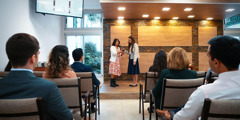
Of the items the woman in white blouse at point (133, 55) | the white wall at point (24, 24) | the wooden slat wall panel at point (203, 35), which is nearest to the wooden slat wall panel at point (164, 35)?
the wooden slat wall panel at point (203, 35)

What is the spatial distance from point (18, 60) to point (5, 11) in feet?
11.3

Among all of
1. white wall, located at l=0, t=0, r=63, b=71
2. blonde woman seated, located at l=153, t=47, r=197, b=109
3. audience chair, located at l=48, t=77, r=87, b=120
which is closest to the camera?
audience chair, located at l=48, t=77, r=87, b=120

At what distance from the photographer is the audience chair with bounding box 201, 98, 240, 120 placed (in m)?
0.84

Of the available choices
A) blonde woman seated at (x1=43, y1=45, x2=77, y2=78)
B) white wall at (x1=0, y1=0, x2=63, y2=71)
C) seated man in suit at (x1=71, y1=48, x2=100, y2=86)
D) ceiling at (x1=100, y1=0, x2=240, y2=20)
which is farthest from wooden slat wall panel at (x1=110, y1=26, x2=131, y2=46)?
blonde woman seated at (x1=43, y1=45, x2=77, y2=78)

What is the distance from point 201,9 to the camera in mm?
5105

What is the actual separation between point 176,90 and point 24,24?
4.29 metres

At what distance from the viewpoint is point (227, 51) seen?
961 millimetres

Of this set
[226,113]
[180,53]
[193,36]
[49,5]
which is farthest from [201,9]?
[226,113]

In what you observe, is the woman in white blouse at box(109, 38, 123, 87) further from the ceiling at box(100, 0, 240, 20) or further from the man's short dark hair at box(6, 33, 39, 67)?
the man's short dark hair at box(6, 33, 39, 67)

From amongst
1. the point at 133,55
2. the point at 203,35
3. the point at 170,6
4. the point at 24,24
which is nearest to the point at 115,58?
the point at 133,55

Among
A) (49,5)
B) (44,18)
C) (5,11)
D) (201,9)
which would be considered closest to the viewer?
(5,11)

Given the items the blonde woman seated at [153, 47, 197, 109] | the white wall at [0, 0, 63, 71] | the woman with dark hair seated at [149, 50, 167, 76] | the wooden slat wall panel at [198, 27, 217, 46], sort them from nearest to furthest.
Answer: the blonde woman seated at [153, 47, 197, 109], the woman with dark hair seated at [149, 50, 167, 76], the white wall at [0, 0, 63, 71], the wooden slat wall panel at [198, 27, 217, 46]

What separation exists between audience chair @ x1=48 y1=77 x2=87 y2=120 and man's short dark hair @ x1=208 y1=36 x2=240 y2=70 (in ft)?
4.10

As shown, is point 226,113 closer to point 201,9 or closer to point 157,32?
point 201,9
